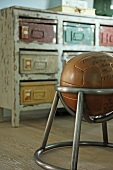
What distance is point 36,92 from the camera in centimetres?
304

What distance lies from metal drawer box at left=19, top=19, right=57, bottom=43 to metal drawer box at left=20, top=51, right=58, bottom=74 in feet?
0.43

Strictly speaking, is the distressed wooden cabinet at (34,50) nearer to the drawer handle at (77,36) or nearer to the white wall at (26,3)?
the drawer handle at (77,36)

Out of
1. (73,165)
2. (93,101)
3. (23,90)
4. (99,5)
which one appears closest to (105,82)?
(93,101)

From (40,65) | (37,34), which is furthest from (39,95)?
(37,34)

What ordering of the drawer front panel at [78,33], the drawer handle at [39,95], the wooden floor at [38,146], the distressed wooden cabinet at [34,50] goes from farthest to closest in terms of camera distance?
the drawer front panel at [78,33]
the drawer handle at [39,95]
the distressed wooden cabinet at [34,50]
the wooden floor at [38,146]

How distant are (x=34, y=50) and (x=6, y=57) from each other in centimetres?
28

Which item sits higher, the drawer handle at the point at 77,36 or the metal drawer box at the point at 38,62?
the drawer handle at the point at 77,36

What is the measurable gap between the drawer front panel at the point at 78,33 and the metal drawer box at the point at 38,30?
0.15m

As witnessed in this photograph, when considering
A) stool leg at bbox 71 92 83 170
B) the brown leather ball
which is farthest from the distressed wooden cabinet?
stool leg at bbox 71 92 83 170

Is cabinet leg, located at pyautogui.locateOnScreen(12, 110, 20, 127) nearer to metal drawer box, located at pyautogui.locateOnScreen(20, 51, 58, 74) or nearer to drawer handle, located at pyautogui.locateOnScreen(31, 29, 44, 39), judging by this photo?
metal drawer box, located at pyautogui.locateOnScreen(20, 51, 58, 74)

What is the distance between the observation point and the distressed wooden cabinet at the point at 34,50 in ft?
9.57

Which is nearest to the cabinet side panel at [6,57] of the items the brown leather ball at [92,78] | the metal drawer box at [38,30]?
the metal drawer box at [38,30]

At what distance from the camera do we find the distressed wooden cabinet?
292 cm

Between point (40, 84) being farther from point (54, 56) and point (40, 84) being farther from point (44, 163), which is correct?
point (44, 163)
